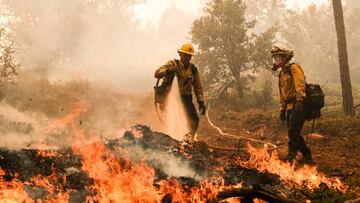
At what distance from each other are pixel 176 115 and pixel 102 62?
73.4 ft

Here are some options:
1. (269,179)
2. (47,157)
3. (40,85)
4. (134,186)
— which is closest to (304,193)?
(269,179)

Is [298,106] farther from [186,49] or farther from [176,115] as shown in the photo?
[176,115]

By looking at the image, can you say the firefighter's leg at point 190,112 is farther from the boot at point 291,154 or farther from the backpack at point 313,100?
the backpack at point 313,100

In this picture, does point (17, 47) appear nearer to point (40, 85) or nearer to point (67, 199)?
point (40, 85)

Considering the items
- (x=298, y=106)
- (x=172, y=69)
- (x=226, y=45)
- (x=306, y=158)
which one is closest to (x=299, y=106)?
(x=298, y=106)

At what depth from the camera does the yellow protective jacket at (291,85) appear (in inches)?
281

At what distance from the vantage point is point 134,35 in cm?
3684

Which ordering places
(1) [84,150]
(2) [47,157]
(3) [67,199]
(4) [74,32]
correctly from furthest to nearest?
1. (4) [74,32]
2. (1) [84,150]
3. (2) [47,157]
4. (3) [67,199]

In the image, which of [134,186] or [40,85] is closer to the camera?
[134,186]

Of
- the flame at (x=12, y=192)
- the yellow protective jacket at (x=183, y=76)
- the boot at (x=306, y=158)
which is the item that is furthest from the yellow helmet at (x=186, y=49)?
the flame at (x=12, y=192)

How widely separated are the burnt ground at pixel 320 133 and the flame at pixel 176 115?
131cm

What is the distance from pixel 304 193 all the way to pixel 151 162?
2540mm

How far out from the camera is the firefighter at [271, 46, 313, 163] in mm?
7211

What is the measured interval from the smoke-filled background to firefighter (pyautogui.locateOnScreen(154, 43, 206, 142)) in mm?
3401
